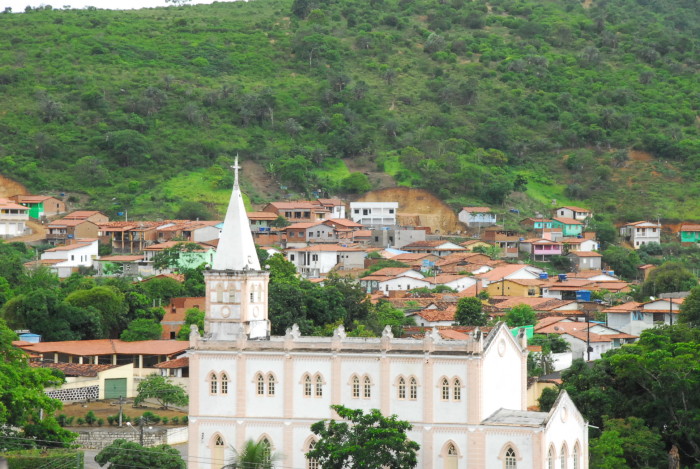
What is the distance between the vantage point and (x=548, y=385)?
59594 millimetres

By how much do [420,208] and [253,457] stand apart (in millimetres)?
84465

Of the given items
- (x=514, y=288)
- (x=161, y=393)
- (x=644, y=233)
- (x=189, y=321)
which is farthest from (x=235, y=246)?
(x=644, y=233)

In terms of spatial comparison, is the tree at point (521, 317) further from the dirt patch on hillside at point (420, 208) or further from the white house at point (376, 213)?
the dirt patch on hillside at point (420, 208)

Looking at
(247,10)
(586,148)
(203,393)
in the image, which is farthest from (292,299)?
(247,10)

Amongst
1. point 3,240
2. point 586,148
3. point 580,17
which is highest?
point 580,17

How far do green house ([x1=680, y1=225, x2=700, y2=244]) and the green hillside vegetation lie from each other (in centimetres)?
527

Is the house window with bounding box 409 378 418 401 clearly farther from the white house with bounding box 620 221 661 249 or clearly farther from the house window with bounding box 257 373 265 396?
the white house with bounding box 620 221 661 249

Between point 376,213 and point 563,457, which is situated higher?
point 376,213

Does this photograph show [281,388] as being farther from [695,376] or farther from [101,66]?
[101,66]

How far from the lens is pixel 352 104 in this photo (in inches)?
5832

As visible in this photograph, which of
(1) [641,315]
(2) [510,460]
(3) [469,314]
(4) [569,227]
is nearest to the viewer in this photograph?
(2) [510,460]

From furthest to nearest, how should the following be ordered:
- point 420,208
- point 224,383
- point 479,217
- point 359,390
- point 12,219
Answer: point 420,208, point 479,217, point 12,219, point 224,383, point 359,390

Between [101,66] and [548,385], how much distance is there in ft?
334

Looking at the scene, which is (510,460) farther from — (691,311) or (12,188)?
(12,188)
